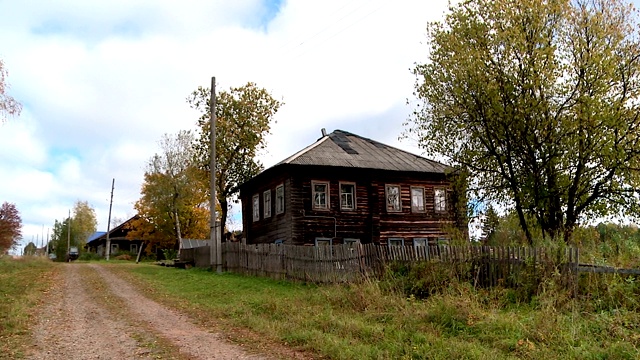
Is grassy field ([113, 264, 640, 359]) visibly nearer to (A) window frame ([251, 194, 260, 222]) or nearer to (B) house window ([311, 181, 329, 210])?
(B) house window ([311, 181, 329, 210])

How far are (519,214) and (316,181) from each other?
40.8ft

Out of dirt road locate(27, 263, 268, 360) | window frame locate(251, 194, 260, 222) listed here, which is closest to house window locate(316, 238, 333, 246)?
window frame locate(251, 194, 260, 222)

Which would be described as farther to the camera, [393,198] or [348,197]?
[393,198]

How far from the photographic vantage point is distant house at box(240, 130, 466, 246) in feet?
87.6

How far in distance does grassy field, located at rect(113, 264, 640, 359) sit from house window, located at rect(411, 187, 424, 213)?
16.9 metres

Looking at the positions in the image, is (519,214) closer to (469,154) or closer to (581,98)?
(469,154)

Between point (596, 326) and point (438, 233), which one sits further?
point (438, 233)

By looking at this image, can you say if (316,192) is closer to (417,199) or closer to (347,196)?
(347,196)

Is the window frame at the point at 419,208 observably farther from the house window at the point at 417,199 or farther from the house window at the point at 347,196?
the house window at the point at 347,196

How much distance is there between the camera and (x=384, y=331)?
29.6 feet

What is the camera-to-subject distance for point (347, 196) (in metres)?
28.0

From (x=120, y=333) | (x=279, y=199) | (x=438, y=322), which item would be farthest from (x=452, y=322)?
(x=279, y=199)

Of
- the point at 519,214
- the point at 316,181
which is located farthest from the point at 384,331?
the point at 316,181

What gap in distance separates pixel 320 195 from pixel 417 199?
6.25 metres
